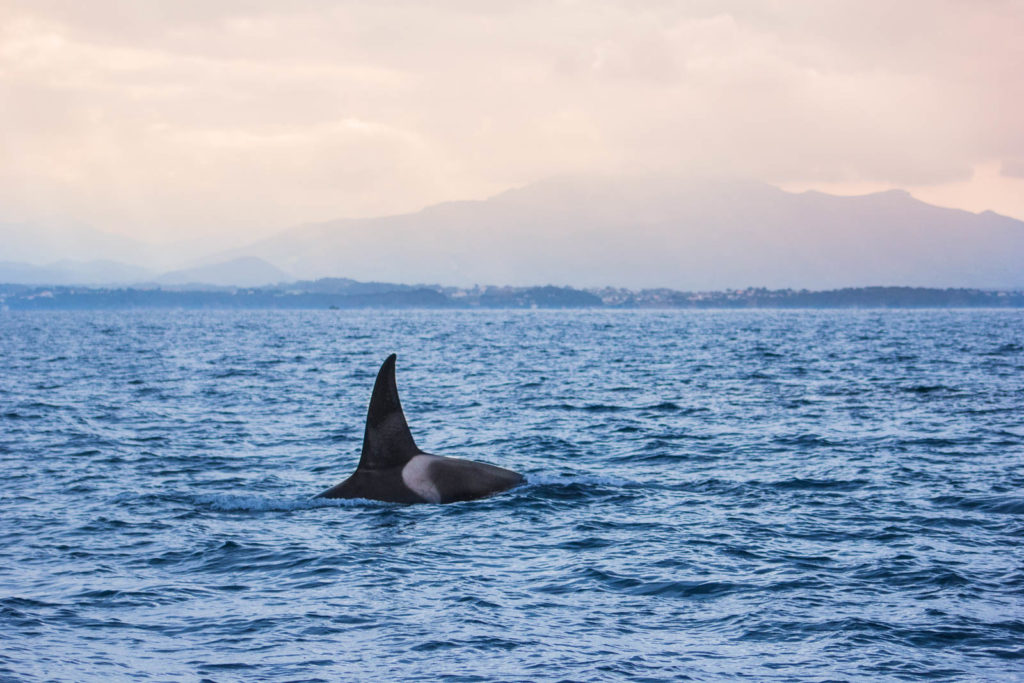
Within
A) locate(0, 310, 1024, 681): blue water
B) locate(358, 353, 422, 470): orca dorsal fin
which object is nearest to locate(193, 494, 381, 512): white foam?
locate(0, 310, 1024, 681): blue water

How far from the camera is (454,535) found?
15078 millimetres

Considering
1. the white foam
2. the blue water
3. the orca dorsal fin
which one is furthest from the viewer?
the white foam

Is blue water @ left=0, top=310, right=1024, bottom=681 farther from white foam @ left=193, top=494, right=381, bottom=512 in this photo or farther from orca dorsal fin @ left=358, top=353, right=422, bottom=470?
orca dorsal fin @ left=358, top=353, right=422, bottom=470

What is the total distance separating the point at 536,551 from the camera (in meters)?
14.2

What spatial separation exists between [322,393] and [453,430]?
13.7 metres

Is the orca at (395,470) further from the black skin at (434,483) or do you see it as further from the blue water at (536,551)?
the blue water at (536,551)

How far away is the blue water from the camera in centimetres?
1024

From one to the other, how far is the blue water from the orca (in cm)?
37

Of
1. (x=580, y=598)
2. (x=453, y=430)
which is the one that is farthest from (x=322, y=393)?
(x=580, y=598)

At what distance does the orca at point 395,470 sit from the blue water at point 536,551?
0.37m

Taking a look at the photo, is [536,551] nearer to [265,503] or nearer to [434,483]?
[434,483]

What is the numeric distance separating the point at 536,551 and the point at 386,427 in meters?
3.89

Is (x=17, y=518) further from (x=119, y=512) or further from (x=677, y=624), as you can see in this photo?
(x=677, y=624)

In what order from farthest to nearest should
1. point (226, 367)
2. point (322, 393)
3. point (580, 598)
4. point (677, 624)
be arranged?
point (226, 367)
point (322, 393)
point (580, 598)
point (677, 624)
